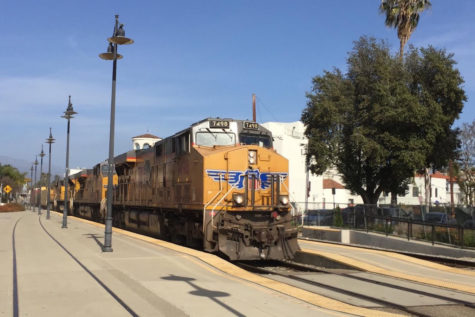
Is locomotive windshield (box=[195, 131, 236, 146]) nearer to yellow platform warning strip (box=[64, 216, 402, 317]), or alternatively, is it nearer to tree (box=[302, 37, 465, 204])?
yellow platform warning strip (box=[64, 216, 402, 317])

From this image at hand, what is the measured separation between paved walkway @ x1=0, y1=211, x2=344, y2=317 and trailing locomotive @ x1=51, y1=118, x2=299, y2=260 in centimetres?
179

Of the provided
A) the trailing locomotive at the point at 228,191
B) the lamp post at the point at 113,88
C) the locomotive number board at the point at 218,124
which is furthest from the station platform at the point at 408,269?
the lamp post at the point at 113,88

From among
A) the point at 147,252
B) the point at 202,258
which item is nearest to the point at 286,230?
the point at 202,258

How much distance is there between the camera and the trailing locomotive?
14.0m

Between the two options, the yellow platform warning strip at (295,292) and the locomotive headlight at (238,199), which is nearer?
the yellow platform warning strip at (295,292)

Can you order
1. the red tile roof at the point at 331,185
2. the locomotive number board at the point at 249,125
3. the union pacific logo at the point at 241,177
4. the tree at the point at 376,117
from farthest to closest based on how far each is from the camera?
the red tile roof at the point at 331,185, the tree at the point at 376,117, the locomotive number board at the point at 249,125, the union pacific logo at the point at 241,177

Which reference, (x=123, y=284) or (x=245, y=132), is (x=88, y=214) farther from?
(x=123, y=284)

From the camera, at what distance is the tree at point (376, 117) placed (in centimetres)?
2812

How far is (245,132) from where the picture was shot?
1573 cm

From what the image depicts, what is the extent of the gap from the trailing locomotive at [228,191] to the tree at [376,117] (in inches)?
562

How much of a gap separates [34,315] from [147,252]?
277 inches

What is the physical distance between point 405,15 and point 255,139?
920 inches

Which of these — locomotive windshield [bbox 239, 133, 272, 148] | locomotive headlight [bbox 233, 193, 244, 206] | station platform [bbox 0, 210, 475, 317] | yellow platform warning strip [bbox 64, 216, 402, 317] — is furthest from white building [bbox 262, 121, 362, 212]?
yellow platform warning strip [bbox 64, 216, 402, 317]

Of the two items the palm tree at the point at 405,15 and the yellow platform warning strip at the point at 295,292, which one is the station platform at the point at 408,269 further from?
the palm tree at the point at 405,15
